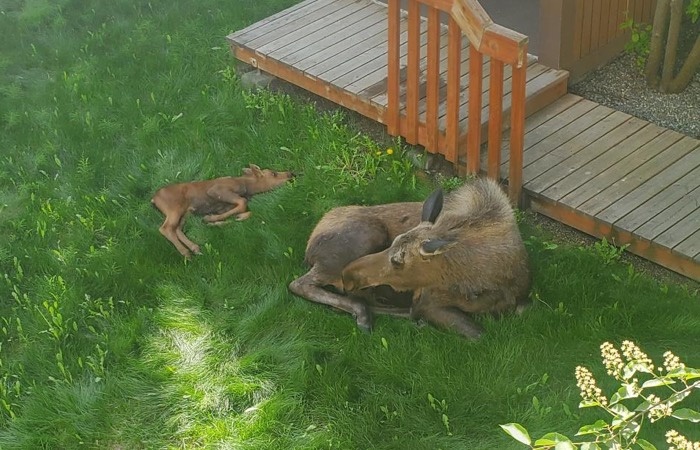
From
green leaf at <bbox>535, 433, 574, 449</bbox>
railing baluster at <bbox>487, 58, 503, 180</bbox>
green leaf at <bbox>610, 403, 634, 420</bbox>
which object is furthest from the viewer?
railing baluster at <bbox>487, 58, 503, 180</bbox>

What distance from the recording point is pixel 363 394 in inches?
213

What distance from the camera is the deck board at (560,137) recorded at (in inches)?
246

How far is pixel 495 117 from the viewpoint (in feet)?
21.3

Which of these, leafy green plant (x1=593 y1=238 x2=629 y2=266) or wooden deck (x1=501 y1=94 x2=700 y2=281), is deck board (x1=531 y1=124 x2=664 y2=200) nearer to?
wooden deck (x1=501 y1=94 x2=700 y2=281)

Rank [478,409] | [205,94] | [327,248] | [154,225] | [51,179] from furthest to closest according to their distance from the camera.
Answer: [205,94]
[51,179]
[154,225]
[327,248]
[478,409]

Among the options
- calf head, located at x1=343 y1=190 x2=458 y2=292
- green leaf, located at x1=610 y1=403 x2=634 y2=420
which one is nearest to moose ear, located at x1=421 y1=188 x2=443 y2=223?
calf head, located at x1=343 y1=190 x2=458 y2=292

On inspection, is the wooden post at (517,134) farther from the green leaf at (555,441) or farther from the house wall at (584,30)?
the green leaf at (555,441)

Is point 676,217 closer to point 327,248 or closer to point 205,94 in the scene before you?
point 327,248

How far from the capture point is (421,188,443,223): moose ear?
5840mm

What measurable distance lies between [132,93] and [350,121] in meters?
1.95

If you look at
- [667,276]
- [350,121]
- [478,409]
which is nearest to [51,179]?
[350,121]

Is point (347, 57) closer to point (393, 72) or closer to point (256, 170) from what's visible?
point (393, 72)

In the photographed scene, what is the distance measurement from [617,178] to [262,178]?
248 centimetres

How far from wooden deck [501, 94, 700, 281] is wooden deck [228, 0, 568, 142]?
0.35m
